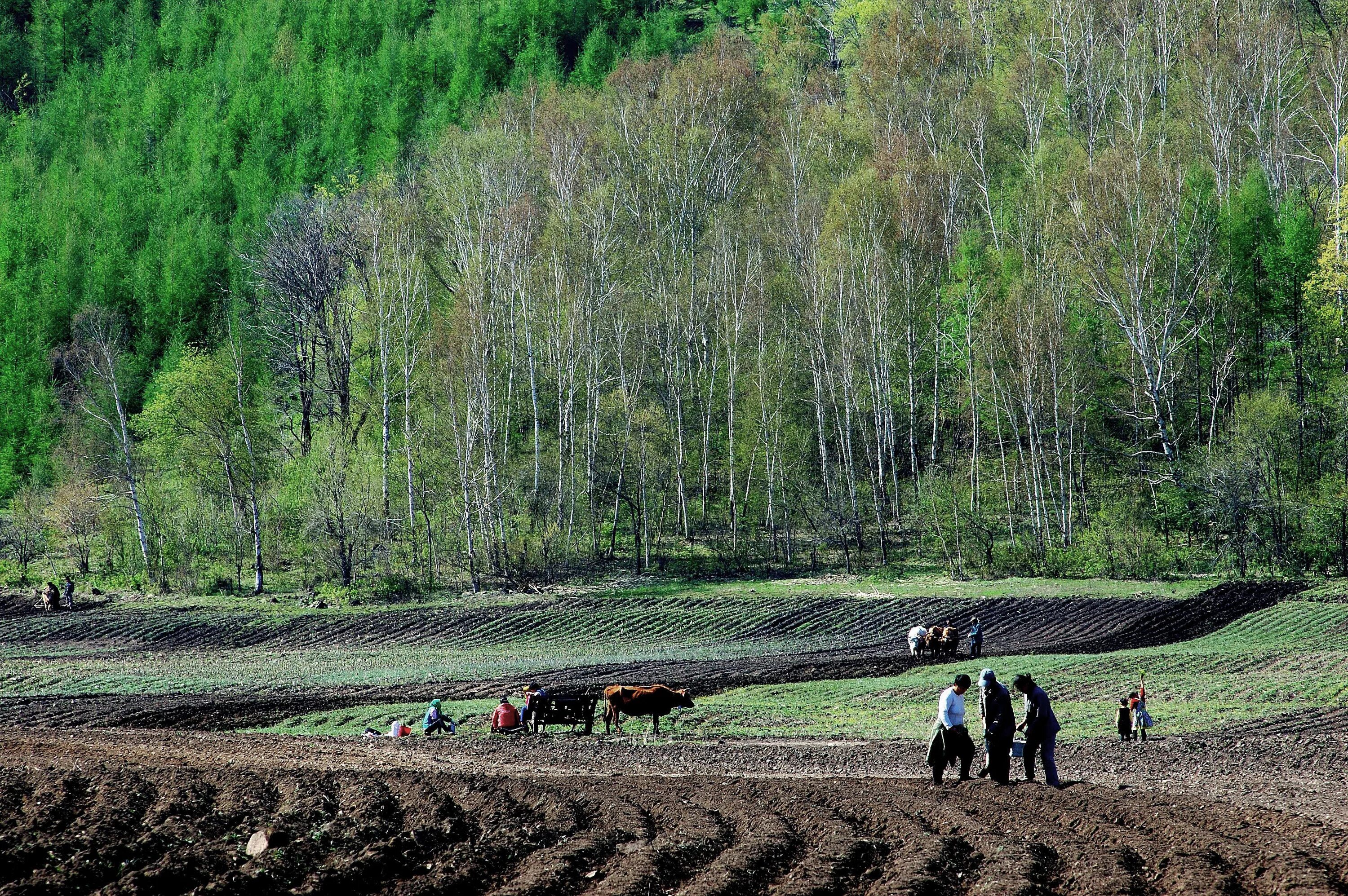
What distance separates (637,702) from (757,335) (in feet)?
143

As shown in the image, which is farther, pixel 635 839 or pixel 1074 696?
pixel 1074 696

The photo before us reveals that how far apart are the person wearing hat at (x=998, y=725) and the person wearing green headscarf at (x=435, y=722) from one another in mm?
11179

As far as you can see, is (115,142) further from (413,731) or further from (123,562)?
(413,731)

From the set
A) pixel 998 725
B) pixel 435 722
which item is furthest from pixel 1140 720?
pixel 435 722

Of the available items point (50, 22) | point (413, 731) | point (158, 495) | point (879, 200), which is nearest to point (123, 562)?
point (158, 495)

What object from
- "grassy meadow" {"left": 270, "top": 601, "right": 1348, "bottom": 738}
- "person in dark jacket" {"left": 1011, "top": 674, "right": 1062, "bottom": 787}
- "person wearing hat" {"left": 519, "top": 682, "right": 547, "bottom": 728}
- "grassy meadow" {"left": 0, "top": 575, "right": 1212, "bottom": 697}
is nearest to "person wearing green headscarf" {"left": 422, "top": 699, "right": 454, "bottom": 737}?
"grassy meadow" {"left": 270, "top": 601, "right": 1348, "bottom": 738}

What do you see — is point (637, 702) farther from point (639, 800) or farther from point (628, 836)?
point (628, 836)

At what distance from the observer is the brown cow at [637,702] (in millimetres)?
23375

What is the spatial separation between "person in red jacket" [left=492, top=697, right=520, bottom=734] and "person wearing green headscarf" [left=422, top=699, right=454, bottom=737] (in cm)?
90

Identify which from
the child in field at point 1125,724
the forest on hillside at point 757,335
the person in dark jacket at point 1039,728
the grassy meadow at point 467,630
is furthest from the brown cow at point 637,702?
the forest on hillside at point 757,335

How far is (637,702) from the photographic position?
23.4 metres

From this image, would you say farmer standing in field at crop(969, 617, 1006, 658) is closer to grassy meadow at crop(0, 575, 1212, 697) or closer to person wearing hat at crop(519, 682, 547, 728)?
grassy meadow at crop(0, 575, 1212, 697)

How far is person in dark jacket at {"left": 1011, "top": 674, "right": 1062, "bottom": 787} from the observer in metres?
15.6

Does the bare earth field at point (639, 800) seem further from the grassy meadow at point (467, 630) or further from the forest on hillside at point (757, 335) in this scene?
the forest on hillside at point (757, 335)
